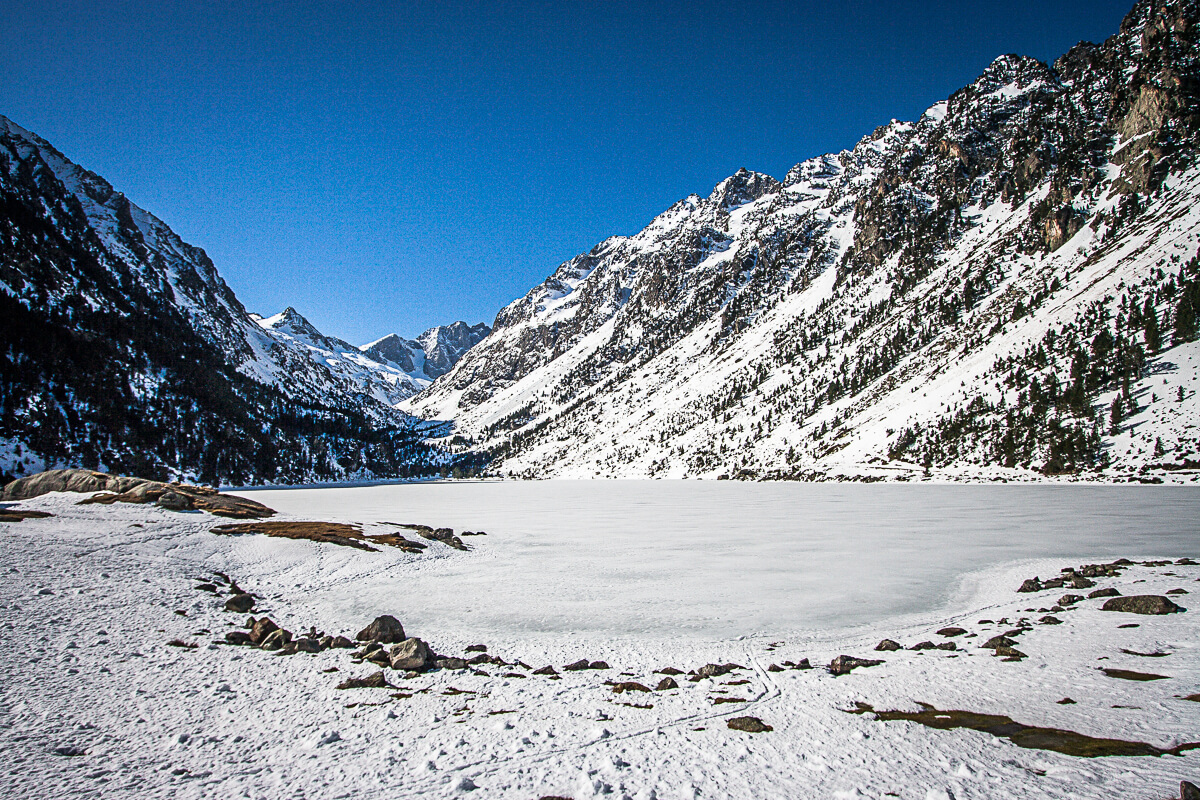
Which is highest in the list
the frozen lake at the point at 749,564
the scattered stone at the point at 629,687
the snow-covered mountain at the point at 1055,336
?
the snow-covered mountain at the point at 1055,336

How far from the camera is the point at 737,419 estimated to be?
193375mm

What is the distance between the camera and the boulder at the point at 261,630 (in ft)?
45.2

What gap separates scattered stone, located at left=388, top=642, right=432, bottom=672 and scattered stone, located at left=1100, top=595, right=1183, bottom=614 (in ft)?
63.5

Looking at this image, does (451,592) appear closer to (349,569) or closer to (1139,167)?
(349,569)

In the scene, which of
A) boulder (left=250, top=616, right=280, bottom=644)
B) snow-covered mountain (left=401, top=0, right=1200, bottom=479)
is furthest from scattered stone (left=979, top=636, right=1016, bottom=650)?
snow-covered mountain (left=401, top=0, right=1200, bottom=479)

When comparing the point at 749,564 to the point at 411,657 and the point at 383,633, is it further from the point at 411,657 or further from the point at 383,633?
the point at 411,657

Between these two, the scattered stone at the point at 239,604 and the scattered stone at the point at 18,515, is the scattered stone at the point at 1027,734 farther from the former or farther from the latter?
the scattered stone at the point at 18,515

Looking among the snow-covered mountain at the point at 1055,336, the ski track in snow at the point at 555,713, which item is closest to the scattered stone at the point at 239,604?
the ski track in snow at the point at 555,713

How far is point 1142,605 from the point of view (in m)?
14.6

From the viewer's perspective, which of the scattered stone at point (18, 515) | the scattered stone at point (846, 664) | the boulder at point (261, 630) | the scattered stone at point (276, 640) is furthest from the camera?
the scattered stone at point (18, 515)

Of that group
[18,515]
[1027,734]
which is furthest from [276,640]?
[18,515]

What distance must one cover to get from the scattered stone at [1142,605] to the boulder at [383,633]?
67.5ft

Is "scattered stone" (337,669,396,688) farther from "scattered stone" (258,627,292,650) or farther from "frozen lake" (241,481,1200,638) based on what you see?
"frozen lake" (241,481,1200,638)

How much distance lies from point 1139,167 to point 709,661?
200 metres
